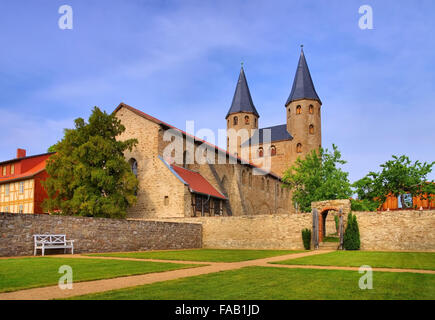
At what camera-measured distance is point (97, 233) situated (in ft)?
62.5

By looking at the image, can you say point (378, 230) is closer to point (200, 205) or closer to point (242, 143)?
point (200, 205)

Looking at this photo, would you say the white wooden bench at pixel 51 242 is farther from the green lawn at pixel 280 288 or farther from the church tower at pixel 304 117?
the church tower at pixel 304 117

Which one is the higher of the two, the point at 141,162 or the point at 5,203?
the point at 141,162

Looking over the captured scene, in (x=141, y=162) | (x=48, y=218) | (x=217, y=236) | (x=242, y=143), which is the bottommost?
(x=217, y=236)

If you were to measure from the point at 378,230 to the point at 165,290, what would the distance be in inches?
772

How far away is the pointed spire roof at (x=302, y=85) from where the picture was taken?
57.6 meters

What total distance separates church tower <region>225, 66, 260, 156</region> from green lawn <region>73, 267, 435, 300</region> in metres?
55.7

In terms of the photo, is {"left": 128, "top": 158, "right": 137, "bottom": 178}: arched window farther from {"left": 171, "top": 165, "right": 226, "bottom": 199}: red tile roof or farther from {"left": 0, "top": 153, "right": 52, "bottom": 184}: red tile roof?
{"left": 0, "top": 153, "right": 52, "bottom": 184}: red tile roof

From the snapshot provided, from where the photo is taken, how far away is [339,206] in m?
24.6

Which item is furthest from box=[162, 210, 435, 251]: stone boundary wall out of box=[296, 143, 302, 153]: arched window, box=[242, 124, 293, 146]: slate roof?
box=[242, 124, 293, 146]: slate roof

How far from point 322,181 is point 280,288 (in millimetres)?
32037

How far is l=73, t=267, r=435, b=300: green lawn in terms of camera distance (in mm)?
6141
